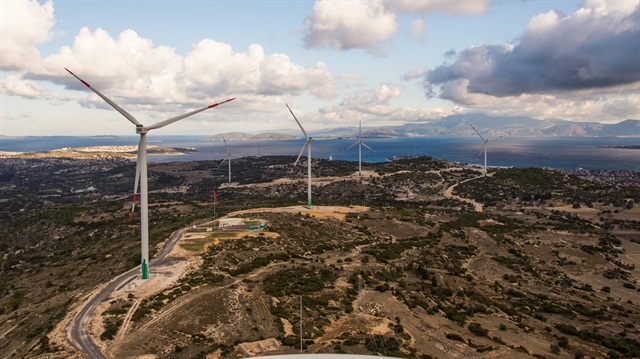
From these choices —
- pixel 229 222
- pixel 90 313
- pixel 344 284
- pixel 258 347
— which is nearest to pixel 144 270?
pixel 90 313

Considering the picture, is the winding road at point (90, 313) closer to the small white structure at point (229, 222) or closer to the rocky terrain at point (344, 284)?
the rocky terrain at point (344, 284)

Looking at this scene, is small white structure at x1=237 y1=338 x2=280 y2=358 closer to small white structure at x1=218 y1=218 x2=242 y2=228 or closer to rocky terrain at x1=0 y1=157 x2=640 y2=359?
rocky terrain at x1=0 y1=157 x2=640 y2=359

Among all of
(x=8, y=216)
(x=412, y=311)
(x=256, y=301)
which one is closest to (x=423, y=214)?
(x=412, y=311)

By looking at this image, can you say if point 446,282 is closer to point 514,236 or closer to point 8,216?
point 514,236

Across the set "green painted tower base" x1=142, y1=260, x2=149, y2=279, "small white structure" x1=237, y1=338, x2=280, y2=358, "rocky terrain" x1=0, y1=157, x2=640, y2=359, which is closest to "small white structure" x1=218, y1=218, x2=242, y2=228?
"rocky terrain" x1=0, y1=157, x2=640, y2=359

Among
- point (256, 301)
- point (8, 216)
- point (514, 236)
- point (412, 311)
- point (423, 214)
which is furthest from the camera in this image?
point (8, 216)

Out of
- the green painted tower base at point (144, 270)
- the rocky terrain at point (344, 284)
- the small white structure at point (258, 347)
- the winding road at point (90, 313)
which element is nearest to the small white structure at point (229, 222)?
the rocky terrain at point (344, 284)
